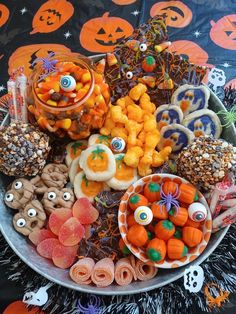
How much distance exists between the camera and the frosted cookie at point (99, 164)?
86 centimetres

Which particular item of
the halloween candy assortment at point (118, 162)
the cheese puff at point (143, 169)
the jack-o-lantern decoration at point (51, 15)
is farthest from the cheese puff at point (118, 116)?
the jack-o-lantern decoration at point (51, 15)

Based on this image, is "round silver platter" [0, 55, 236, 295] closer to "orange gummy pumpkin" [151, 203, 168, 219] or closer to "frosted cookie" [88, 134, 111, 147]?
"orange gummy pumpkin" [151, 203, 168, 219]

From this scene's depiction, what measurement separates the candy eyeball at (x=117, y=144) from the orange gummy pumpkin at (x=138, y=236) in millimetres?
177

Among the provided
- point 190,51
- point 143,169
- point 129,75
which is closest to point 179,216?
point 143,169

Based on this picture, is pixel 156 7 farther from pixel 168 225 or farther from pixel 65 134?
pixel 168 225

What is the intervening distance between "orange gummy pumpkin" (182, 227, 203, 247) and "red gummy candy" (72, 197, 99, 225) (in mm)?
187

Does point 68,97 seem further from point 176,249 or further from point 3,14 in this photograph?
point 3,14

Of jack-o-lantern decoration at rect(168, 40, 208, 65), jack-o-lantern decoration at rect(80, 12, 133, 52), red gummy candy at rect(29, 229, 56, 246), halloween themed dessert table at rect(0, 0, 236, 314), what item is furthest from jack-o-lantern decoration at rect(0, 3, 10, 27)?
red gummy candy at rect(29, 229, 56, 246)

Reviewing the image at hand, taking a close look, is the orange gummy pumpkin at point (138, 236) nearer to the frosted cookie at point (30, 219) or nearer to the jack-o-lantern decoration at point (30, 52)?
the frosted cookie at point (30, 219)

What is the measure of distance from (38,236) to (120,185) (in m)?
0.20

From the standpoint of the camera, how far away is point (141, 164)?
89 cm

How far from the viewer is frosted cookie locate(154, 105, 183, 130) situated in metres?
0.93

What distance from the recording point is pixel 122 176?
89cm

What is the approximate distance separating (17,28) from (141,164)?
2.17ft
